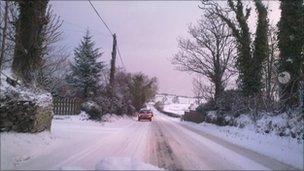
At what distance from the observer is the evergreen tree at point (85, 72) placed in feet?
164

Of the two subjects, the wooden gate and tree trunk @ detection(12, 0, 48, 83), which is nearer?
tree trunk @ detection(12, 0, 48, 83)

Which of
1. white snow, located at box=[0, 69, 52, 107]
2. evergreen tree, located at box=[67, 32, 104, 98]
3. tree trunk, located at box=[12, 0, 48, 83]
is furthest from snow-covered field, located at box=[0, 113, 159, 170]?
evergreen tree, located at box=[67, 32, 104, 98]

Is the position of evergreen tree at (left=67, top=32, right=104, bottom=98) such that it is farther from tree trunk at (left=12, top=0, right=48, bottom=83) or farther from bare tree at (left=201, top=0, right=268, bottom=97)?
tree trunk at (left=12, top=0, right=48, bottom=83)

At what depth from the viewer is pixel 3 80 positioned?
1429 cm

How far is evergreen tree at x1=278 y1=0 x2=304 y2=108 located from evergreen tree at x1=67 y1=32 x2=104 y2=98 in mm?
27814

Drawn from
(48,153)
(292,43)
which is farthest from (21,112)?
(292,43)

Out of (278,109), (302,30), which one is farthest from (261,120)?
(302,30)

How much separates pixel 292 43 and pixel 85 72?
1173 inches

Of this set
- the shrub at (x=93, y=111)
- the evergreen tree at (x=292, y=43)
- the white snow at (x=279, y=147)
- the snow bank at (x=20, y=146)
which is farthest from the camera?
the shrub at (x=93, y=111)

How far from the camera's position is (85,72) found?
166 feet

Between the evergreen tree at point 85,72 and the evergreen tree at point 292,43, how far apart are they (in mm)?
27814

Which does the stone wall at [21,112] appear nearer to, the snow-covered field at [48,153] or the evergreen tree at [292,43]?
the snow-covered field at [48,153]

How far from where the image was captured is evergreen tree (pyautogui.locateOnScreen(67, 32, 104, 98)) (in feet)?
164

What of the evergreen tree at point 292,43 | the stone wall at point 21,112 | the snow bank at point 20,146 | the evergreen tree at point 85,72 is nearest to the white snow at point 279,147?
the evergreen tree at point 292,43
